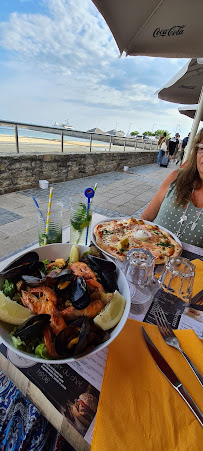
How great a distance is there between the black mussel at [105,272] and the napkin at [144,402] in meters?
0.19

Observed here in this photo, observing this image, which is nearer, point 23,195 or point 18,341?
point 18,341

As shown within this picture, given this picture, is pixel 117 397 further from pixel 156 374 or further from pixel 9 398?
pixel 9 398

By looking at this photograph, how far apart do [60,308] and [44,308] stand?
0.08 metres

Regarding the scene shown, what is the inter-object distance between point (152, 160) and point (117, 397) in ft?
55.5

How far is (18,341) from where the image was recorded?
64 centimetres

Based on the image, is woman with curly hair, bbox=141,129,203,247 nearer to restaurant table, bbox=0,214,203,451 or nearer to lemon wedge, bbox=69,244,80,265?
lemon wedge, bbox=69,244,80,265

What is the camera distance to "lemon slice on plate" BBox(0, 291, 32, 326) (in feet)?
2.19

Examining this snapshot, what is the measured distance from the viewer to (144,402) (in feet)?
2.11

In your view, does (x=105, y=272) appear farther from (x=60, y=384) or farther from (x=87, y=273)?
(x=60, y=384)

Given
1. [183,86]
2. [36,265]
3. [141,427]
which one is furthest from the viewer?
[183,86]

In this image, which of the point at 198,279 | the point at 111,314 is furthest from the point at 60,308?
the point at 198,279

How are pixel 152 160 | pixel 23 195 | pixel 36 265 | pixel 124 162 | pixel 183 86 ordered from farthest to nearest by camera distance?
pixel 152 160
pixel 124 162
pixel 183 86
pixel 23 195
pixel 36 265

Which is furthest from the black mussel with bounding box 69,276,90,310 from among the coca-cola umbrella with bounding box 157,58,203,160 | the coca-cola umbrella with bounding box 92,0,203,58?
the coca-cola umbrella with bounding box 157,58,203,160

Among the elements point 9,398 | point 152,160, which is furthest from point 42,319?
point 152,160
